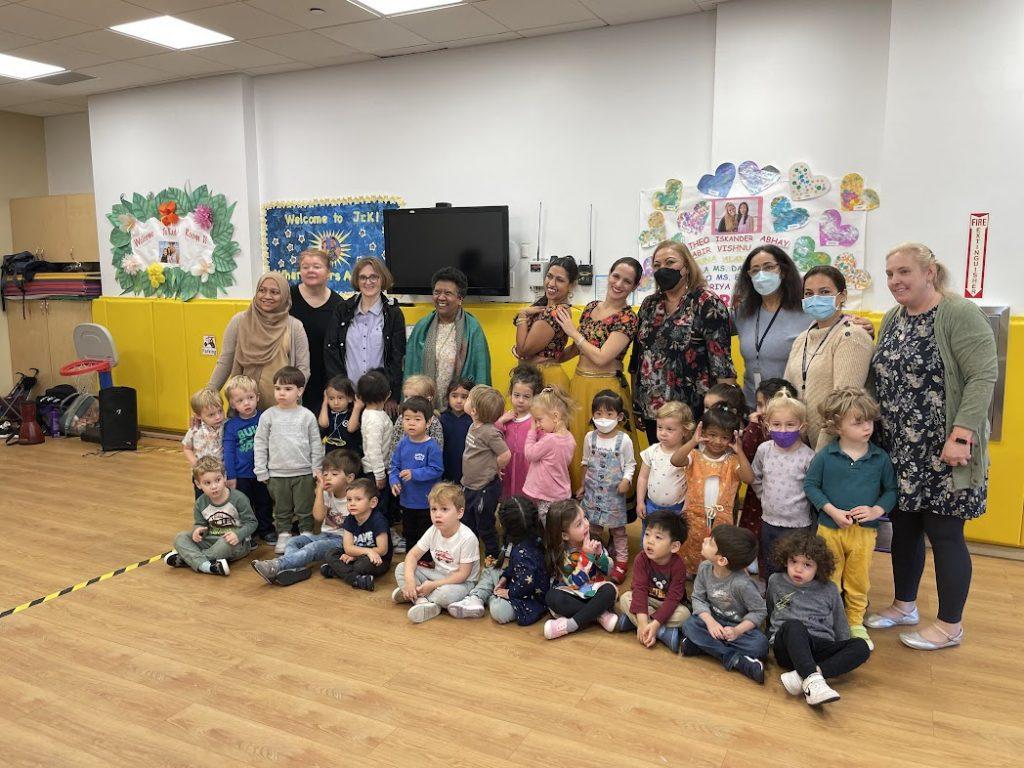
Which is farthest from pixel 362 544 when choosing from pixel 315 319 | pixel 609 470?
pixel 315 319

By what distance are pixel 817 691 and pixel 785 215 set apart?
117 inches

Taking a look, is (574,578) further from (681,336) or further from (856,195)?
(856,195)

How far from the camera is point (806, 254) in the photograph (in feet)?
14.8

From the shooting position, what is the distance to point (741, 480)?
3.25m

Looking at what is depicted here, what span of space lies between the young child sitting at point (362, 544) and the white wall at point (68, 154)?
607 centimetres

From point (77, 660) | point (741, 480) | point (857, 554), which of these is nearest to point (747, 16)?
point (741, 480)

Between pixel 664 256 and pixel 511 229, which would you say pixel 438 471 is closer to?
A: pixel 664 256

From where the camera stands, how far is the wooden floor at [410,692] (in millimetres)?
2307

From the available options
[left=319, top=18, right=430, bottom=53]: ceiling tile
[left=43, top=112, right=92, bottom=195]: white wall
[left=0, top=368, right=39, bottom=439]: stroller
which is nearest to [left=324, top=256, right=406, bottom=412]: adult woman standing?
[left=319, top=18, right=430, bottom=53]: ceiling tile

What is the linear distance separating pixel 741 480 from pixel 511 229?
9.34 ft

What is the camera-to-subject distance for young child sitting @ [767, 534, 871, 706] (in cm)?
260

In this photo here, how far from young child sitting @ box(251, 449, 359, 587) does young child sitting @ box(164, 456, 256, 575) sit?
25cm

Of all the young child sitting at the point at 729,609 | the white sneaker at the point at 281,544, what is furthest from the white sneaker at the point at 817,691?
the white sneaker at the point at 281,544

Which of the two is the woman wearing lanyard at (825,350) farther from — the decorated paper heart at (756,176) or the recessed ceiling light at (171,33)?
the recessed ceiling light at (171,33)
